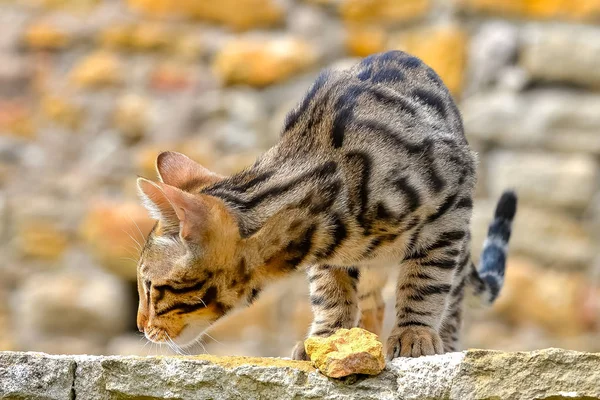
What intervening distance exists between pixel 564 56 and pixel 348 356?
2.85m

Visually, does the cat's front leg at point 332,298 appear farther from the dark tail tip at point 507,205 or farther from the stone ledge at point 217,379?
the stone ledge at point 217,379

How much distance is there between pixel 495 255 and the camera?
3.46 metres

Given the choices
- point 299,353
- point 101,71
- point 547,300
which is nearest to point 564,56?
point 547,300

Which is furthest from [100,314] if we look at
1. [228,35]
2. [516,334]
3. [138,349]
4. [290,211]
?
[290,211]

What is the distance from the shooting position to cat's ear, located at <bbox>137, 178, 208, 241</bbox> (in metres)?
2.31

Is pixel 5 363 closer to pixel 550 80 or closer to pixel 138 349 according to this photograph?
pixel 138 349

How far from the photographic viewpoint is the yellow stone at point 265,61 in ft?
15.1

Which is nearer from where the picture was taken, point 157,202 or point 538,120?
point 157,202

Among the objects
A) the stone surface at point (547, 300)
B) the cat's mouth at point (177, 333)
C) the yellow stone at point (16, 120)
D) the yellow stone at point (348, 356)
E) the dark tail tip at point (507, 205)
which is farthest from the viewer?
the yellow stone at point (16, 120)

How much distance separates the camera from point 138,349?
442 cm

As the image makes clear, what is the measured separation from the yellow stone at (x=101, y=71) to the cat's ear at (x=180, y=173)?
6.92ft

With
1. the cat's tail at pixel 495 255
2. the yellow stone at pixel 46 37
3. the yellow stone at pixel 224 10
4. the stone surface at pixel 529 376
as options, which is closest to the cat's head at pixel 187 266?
the stone surface at pixel 529 376

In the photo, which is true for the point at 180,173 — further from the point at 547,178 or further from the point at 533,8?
the point at 533,8

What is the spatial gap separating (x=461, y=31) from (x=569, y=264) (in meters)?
1.17
